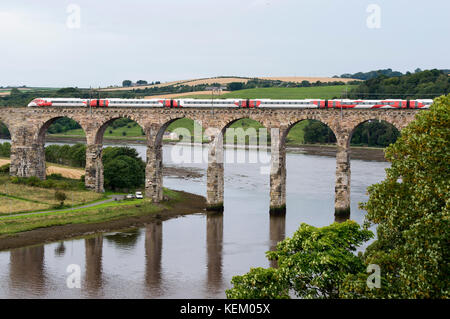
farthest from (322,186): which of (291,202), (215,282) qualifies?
(215,282)

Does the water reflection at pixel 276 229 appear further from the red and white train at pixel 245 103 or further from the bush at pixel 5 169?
the bush at pixel 5 169

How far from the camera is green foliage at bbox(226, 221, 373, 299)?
1201 inches

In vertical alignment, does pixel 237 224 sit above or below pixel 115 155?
below

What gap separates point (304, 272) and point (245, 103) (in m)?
44.5

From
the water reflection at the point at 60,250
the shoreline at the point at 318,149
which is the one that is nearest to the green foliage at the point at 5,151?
the water reflection at the point at 60,250

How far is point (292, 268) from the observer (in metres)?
31.2

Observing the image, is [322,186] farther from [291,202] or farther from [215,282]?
[215,282]

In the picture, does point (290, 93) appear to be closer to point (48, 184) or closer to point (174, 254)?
point (48, 184)

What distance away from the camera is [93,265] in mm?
51531

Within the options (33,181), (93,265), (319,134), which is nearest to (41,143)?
(33,181)

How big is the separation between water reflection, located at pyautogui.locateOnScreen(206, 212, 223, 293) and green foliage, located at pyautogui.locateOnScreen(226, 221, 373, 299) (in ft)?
46.4

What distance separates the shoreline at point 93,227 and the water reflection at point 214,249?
16.3ft

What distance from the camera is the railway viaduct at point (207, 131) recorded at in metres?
70.6
